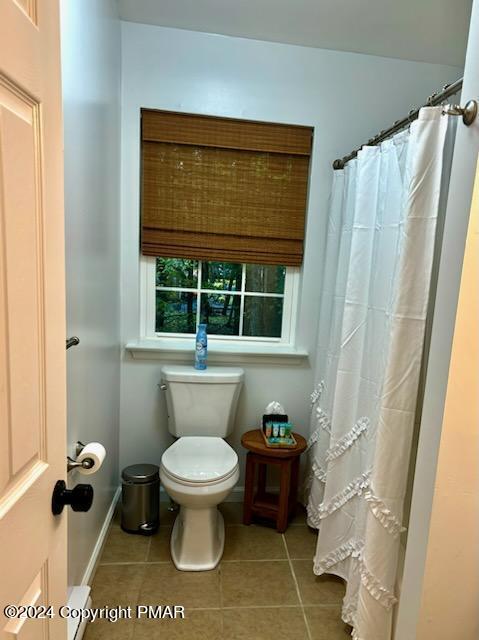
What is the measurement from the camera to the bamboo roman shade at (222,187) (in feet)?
6.68

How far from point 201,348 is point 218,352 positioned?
0.13m

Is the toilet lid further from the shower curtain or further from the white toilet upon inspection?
the shower curtain

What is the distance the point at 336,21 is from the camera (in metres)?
1.82

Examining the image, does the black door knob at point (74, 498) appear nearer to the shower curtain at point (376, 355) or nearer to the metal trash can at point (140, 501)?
the shower curtain at point (376, 355)

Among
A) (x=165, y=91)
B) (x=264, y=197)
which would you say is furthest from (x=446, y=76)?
(x=165, y=91)

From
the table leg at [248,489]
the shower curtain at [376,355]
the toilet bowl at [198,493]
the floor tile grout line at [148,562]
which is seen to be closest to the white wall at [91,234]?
the floor tile grout line at [148,562]

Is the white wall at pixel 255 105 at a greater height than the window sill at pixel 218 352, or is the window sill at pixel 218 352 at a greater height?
the white wall at pixel 255 105

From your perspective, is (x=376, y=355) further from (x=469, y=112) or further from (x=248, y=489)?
(x=248, y=489)

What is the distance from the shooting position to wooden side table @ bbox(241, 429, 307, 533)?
1.97 m

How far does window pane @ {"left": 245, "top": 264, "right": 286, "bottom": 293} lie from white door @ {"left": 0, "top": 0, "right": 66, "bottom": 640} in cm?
158

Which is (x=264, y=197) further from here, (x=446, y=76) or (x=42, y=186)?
(x=42, y=186)

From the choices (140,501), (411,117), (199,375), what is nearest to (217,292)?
(199,375)

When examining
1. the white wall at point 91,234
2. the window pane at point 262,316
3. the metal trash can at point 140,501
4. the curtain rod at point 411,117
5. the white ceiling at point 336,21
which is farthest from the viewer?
the window pane at point 262,316

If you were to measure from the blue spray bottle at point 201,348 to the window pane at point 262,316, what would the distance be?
330 millimetres
